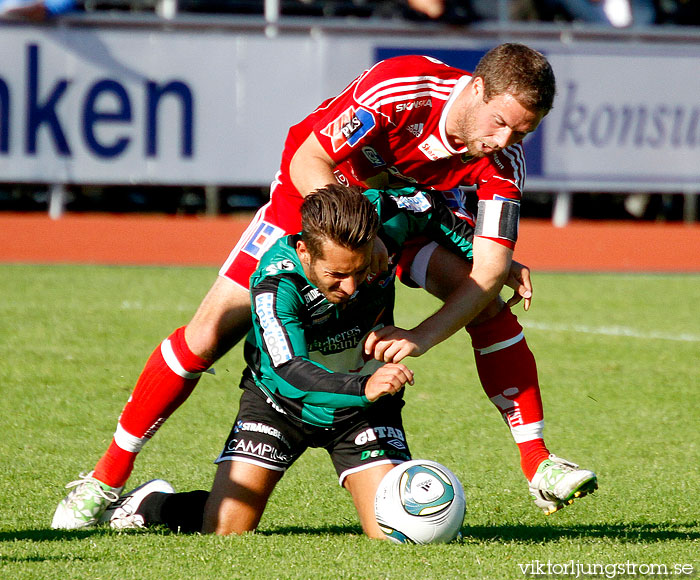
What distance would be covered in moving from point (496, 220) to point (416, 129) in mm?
433

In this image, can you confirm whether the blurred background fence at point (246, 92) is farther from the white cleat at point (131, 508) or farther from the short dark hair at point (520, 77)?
the short dark hair at point (520, 77)

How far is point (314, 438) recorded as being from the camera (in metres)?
3.92

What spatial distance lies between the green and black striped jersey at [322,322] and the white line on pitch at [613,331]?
4.05 m

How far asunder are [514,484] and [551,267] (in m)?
7.23

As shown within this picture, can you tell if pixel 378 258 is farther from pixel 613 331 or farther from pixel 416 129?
pixel 613 331

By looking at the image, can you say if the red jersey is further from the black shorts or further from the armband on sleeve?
the black shorts

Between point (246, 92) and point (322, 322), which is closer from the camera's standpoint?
point (322, 322)

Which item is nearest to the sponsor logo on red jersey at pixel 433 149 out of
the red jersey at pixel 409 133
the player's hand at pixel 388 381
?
the red jersey at pixel 409 133

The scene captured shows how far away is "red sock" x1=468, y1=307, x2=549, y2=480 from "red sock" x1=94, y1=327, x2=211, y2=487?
1.02 meters

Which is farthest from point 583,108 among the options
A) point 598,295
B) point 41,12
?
point 41,12

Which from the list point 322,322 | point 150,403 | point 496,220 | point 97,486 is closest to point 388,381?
point 322,322

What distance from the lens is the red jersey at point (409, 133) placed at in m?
3.88

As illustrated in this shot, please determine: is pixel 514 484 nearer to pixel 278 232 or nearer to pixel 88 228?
pixel 278 232

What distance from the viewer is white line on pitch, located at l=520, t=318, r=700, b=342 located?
775 cm
